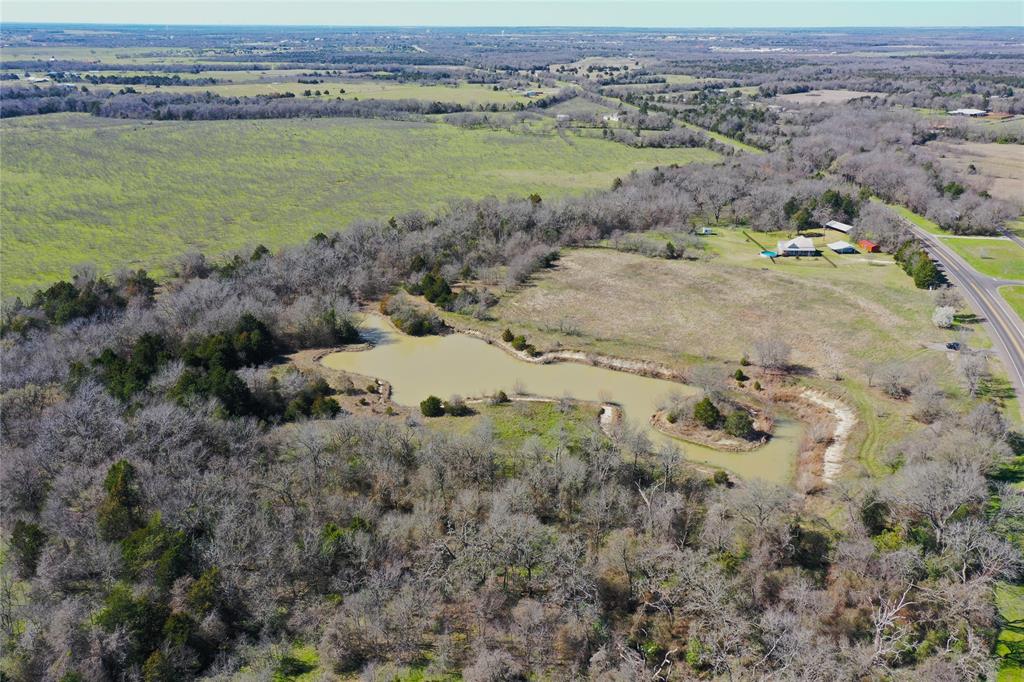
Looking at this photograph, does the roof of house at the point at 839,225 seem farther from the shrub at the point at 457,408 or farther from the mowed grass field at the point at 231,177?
the shrub at the point at 457,408

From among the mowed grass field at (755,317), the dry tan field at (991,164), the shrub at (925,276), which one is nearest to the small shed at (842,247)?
the mowed grass field at (755,317)

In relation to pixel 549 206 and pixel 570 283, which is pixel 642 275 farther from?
pixel 549 206

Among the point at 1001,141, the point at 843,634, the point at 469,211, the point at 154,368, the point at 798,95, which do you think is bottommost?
the point at 843,634

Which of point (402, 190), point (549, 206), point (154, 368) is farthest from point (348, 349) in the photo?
point (402, 190)

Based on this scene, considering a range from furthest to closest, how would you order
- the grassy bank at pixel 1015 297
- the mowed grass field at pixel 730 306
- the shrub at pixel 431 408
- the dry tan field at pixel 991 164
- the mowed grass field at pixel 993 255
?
the dry tan field at pixel 991 164, the mowed grass field at pixel 993 255, the grassy bank at pixel 1015 297, the mowed grass field at pixel 730 306, the shrub at pixel 431 408

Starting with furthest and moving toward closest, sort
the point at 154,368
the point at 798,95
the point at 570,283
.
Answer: the point at 798,95 → the point at 570,283 → the point at 154,368
